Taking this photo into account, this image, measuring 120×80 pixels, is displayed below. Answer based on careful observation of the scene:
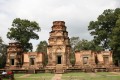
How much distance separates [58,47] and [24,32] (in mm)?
13536

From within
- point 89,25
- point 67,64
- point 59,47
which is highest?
point 89,25

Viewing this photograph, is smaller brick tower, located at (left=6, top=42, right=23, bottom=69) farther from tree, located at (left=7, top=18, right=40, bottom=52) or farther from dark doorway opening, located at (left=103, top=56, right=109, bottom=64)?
dark doorway opening, located at (left=103, top=56, right=109, bottom=64)

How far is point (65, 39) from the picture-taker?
42.8m

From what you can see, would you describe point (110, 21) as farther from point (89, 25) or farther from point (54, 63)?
point (54, 63)

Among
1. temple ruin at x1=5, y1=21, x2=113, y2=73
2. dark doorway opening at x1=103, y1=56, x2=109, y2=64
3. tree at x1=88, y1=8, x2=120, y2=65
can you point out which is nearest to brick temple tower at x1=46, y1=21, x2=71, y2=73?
temple ruin at x1=5, y1=21, x2=113, y2=73

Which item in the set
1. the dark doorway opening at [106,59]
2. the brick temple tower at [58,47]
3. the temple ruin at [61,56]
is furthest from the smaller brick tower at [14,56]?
the dark doorway opening at [106,59]

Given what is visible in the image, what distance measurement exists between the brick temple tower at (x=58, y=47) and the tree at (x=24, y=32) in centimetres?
1084

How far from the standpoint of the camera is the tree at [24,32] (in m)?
52.2

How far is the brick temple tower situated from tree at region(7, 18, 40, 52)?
1084cm

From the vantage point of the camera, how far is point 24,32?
53094mm

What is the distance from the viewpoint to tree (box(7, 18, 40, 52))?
52.2 m

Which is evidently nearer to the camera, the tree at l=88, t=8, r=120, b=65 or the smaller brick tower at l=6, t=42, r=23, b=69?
the smaller brick tower at l=6, t=42, r=23, b=69

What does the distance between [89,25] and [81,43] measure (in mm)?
13758

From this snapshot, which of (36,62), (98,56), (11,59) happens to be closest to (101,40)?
(98,56)
